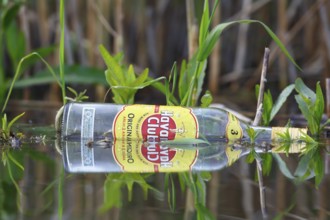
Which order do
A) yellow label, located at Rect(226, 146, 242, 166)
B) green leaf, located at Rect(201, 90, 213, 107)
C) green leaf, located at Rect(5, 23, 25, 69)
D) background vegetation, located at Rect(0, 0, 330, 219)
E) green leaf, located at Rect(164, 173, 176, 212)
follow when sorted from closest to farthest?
green leaf, located at Rect(164, 173, 176, 212) → yellow label, located at Rect(226, 146, 242, 166) → green leaf, located at Rect(201, 90, 213, 107) → green leaf, located at Rect(5, 23, 25, 69) → background vegetation, located at Rect(0, 0, 330, 219)

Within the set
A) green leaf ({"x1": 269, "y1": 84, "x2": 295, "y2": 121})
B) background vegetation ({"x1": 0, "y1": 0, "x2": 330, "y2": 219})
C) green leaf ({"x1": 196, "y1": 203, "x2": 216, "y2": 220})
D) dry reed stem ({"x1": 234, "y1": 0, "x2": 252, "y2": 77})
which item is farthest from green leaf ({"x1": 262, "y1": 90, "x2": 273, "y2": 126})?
dry reed stem ({"x1": 234, "y1": 0, "x2": 252, "y2": 77})

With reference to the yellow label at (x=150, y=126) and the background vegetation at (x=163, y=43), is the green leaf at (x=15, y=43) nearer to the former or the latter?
the background vegetation at (x=163, y=43)

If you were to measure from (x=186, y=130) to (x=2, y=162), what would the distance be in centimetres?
60

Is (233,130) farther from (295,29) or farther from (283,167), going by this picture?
(295,29)

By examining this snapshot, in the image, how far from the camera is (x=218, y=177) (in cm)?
194

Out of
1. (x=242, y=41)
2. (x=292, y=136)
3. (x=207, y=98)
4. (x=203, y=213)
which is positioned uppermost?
(x=242, y=41)

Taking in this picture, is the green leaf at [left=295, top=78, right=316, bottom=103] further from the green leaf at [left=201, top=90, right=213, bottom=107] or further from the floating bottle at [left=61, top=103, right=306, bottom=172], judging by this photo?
the green leaf at [left=201, top=90, right=213, bottom=107]

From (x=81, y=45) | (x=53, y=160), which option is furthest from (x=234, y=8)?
(x=53, y=160)

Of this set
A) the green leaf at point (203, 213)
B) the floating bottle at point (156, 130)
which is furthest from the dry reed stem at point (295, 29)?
the green leaf at point (203, 213)

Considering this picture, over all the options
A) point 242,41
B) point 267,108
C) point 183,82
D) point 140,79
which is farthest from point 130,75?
point 242,41

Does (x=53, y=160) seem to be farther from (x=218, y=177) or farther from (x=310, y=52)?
(x=310, y=52)

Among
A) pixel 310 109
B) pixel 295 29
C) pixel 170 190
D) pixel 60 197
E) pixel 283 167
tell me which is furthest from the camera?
pixel 295 29

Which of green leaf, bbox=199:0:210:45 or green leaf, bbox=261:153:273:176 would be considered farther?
green leaf, bbox=199:0:210:45

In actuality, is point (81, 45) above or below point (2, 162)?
above
